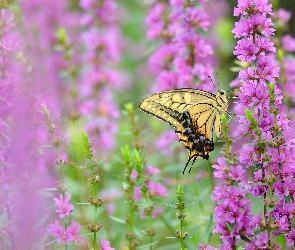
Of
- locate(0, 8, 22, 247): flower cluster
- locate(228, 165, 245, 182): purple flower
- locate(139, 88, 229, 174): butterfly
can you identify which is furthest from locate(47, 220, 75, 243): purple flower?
locate(139, 88, 229, 174): butterfly

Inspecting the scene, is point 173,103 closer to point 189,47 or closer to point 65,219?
point 189,47

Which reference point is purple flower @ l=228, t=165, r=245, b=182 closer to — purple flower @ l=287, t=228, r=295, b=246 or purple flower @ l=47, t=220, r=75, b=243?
purple flower @ l=287, t=228, r=295, b=246

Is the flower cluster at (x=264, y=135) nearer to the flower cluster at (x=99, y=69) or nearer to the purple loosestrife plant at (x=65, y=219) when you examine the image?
the purple loosestrife plant at (x=65, y=219)

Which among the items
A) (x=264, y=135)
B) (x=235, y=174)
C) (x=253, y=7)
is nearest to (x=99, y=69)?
(x=253, y=7)

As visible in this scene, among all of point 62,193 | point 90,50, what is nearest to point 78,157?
point 90,50

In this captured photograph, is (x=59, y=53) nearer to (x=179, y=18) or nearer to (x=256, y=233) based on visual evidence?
(x=179, y=18)

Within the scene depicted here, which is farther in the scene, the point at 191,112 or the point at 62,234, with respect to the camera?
the point at 191,112
